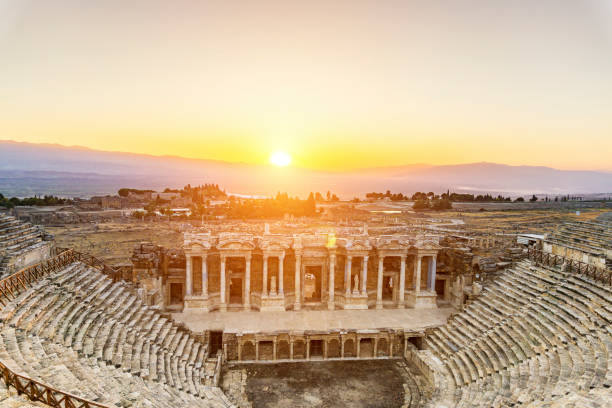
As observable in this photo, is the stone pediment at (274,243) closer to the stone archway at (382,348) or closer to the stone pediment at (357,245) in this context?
the stone pediment at (357,245)

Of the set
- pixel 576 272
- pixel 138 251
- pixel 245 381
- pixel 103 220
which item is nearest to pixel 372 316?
pixel 245 381

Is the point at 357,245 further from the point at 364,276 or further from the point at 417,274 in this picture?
the point at 417,274

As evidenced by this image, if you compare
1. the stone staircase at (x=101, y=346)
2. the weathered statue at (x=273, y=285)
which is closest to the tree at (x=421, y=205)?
the weathered statue at (x=273, y=285)

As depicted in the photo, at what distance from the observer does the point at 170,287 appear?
→ 87.2ft

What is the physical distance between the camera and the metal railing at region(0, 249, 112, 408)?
8.34 metres

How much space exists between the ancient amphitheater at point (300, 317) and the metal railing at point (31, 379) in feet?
0.17

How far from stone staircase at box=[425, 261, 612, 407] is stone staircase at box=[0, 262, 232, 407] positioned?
11.0 metres

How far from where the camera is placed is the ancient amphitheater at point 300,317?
12.5 meters

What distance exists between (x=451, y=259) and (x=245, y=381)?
1668 cm

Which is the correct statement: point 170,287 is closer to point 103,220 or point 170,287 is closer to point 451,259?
point 451,259

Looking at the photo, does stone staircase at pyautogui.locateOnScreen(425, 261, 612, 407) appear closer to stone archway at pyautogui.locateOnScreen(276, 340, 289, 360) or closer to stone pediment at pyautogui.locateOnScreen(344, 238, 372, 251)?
stone pediment at pyautogui.locateOnScreen(344, 238, 372, 251)

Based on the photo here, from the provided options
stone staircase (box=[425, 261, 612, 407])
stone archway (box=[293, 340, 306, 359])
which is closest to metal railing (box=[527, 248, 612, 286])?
A: stone staircase (box=[425, 261, 612, 407])

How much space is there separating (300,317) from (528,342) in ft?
41.2

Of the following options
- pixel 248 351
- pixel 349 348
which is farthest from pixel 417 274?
pixel 248 351
